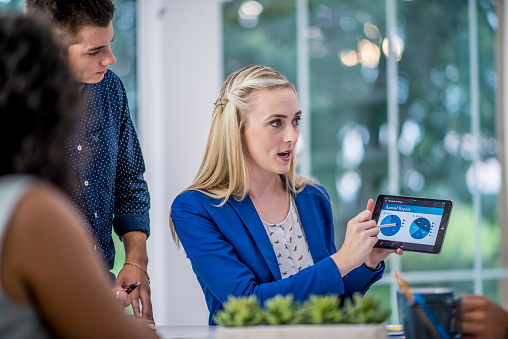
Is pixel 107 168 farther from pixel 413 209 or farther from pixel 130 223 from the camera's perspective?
pixel 413 209

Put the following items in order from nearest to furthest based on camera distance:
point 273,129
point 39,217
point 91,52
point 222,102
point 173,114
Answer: point 39,217, point 91,52, point 273,129, point 222,102, point 173,114

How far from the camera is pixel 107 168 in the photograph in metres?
2.05

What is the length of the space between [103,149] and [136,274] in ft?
1.42

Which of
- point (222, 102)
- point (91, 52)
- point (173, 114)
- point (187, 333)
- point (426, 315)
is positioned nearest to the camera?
point (426, 315)

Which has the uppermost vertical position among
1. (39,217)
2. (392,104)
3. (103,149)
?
(392,104)

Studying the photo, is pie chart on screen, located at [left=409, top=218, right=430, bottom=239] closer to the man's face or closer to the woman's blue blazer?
the woman's blue blazer

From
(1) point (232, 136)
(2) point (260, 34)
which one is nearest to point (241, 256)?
(1) point (232, 136)

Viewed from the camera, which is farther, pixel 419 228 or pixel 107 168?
pixel 107 168

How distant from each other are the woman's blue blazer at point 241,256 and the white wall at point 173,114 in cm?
246

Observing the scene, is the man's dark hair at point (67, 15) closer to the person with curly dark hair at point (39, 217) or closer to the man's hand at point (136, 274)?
the man's hand at point (136, 274)

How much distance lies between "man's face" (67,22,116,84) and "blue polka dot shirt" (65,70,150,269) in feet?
0.68

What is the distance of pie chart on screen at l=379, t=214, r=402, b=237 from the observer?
1.80 meters

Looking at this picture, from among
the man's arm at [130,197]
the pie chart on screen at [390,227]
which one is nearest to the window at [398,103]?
the man's arm at [130,197]

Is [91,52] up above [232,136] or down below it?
above
